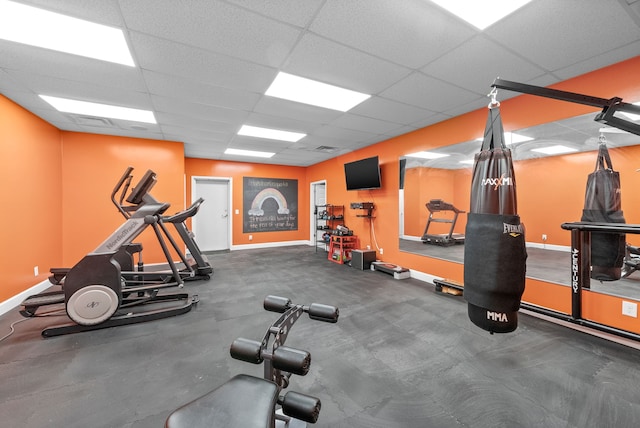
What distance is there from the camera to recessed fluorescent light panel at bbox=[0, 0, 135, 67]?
182 cm

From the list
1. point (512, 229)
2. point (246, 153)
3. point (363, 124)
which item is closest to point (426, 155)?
point (363, 124)

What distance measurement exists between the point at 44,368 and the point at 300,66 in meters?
3.45

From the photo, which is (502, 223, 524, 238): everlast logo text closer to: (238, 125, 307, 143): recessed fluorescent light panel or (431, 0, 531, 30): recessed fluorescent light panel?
(431, 0, 531, 30): recessed fluorescent light panel

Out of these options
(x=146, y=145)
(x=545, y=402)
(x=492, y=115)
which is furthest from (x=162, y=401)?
(x=146, y=145)

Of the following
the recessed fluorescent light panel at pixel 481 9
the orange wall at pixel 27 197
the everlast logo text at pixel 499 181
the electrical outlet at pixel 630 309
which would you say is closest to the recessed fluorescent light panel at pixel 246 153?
the orange wall at pixel 27 197

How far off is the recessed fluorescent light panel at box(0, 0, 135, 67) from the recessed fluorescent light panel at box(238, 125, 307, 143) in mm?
2238

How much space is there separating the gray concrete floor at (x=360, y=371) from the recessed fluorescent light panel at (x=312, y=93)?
8.97 ft

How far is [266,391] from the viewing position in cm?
94

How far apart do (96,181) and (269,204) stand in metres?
4.21

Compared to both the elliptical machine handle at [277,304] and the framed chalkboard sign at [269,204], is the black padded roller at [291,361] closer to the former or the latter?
the elliptical machine handle at [277,304]

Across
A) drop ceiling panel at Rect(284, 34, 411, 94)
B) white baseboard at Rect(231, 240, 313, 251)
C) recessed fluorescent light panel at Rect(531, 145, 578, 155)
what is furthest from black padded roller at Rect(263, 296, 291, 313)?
white baseboard at Rect(231, 240, 313, 251)

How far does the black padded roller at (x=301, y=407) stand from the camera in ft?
3.11

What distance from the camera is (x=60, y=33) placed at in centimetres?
202

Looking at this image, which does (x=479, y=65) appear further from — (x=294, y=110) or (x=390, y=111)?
(x=294, y=110)
